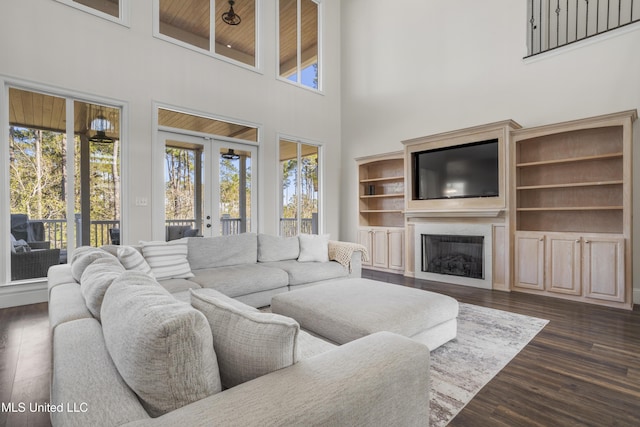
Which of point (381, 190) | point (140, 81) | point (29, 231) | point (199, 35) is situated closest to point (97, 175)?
point (29, 231)

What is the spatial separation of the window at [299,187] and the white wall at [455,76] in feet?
2.27

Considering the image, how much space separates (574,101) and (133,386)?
5123 millimetres

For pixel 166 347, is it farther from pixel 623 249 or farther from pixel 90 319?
pixel 623 249

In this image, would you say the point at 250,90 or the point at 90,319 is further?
the point at 250,90

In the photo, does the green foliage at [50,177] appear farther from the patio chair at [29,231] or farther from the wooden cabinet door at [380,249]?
the wooden cabinet door at [380,249]

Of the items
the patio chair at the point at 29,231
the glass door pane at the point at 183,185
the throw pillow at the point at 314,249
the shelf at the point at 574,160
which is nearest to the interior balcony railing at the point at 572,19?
the shelf at the point at 574,160

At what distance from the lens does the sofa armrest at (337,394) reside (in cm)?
71

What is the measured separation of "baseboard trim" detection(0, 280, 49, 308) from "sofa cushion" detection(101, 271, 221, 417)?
3975 mm

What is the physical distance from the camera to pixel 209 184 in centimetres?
517

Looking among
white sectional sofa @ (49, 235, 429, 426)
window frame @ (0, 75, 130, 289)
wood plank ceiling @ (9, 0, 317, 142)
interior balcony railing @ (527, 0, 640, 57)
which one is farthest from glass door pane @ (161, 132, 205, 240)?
interior balcony railing @ (527, 0, 640, 57)

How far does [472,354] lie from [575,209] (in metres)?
2.66

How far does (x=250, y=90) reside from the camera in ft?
18.3

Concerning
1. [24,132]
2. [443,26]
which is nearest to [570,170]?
[443,26]

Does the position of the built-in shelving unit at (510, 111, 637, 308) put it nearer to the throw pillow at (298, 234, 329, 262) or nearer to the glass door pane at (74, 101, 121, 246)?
the throw pillow at (298, 234, 329, 262)
